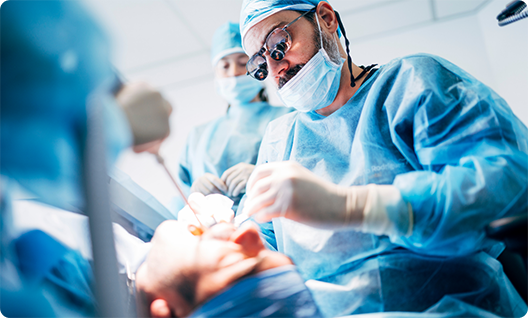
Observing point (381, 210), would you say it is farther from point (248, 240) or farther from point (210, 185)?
point (210, 185)

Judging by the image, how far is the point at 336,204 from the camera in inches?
32.0

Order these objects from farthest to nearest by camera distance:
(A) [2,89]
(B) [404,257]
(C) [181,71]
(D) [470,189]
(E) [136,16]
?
1. (C) [181,71]
2. (E) [136,16]
3. (B) [404,257]
4. (D) [470,189]
5. (A) [2,89]

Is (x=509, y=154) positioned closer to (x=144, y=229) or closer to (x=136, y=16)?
(x=144, y=229)

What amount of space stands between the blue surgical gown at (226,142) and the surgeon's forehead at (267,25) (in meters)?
0.91

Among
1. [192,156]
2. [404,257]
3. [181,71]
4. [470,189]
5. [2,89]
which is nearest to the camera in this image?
[2,89]

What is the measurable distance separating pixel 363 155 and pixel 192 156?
1.55 meters

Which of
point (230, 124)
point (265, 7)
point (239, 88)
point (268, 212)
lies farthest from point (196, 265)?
point (239, 88)

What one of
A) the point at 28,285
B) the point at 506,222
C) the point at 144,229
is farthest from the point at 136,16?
the point at 506,222

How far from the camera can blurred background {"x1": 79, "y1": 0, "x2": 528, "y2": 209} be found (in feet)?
8.94

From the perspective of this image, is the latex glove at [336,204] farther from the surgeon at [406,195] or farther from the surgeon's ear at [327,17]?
the surgeon's ear at [327,17]

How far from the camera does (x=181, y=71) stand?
3518 millimetres

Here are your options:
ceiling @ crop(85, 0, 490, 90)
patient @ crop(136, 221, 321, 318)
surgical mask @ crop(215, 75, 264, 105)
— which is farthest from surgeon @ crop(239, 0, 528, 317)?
ceiling @ crop(85, 0, 490, 90)

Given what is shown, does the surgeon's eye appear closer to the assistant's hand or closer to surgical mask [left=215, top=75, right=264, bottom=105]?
the assistant's hand

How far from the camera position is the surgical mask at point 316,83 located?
4.00ft
